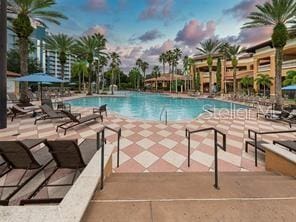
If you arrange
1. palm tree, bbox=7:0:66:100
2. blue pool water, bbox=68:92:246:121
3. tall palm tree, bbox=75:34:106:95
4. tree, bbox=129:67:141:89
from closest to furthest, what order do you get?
blue pool water, bbox=68:92:246:121 → palm tree, bbox=7:0:66:100 → tall palm tree, bbox=75:34:106:95 → tree, bbox=129:67:141:89

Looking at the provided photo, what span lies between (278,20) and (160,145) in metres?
15.8

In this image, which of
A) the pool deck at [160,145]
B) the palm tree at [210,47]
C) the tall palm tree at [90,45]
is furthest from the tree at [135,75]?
the pool deck at [160,145]

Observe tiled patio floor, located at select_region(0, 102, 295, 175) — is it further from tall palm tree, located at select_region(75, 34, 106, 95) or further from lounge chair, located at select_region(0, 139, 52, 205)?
tall palm tree, located at select_region(75, 34, 106, 95)

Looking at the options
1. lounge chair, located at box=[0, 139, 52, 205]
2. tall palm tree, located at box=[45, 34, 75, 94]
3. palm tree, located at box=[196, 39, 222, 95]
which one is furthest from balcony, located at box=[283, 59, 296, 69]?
lounge chair, located at box=[0, 139, 52, 205]

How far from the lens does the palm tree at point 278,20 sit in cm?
1628

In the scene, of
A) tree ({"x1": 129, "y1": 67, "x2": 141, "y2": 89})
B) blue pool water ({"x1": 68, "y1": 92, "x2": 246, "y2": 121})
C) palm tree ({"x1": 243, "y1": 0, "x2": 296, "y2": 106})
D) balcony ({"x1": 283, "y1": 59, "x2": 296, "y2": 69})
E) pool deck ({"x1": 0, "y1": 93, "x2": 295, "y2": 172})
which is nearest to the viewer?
pool deck ({"x1": 0, "y1": 93, "x2": 295, "y2": 172})

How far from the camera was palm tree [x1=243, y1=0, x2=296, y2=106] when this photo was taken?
16.3m

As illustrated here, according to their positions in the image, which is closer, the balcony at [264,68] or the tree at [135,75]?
the balcony at [264,68]

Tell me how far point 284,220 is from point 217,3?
803 inches

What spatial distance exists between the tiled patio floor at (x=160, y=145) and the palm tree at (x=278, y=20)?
9986 mm

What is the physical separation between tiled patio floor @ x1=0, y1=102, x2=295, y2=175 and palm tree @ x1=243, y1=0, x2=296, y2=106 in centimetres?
999

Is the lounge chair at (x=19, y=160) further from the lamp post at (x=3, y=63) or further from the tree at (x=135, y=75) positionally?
the tree at (x=135, y=75)

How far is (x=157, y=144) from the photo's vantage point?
6781 mm

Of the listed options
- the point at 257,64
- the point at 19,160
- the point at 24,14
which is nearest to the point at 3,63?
the point at 19,160
